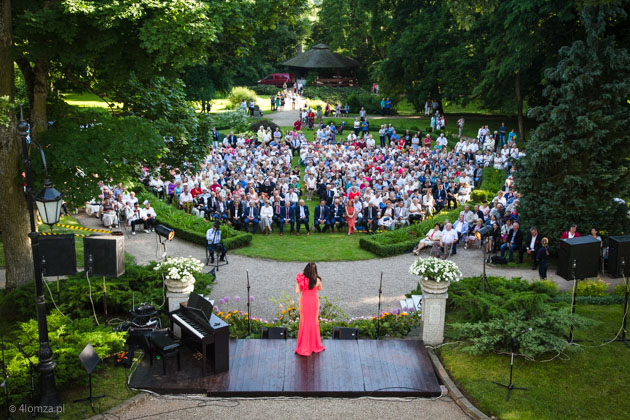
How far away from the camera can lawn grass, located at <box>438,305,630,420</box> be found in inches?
→ 360

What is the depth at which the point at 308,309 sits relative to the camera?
1073cm

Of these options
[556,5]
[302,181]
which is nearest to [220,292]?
[302,181]

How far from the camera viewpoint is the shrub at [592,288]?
14.4 metres

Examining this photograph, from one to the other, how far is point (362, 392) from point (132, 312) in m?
4.88

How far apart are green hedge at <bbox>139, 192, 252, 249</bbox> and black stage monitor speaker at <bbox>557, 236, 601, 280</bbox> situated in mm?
10649

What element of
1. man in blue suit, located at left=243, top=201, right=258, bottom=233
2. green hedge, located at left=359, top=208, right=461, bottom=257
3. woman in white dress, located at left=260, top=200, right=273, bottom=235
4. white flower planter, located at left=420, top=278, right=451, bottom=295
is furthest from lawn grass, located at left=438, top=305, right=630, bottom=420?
man in blue suit, located at left=243, top=201, right=258, bottom=233

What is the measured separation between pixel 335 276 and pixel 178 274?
5.94 m

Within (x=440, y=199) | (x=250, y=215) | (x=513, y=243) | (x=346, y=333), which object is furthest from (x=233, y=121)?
(x=346, y=333)

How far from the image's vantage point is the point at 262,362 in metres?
10.7

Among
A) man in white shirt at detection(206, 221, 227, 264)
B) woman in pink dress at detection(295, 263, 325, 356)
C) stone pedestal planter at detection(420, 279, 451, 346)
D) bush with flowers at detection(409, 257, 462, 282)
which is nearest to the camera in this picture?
woman in pink dress at detection(295, 263, 325, 356)

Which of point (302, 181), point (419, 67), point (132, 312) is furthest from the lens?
point (419, 67)

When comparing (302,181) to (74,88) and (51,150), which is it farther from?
(51,150)

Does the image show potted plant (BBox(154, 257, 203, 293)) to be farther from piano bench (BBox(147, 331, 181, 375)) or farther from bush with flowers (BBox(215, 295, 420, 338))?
piano bench (BBox(147, 331, 181, 375))

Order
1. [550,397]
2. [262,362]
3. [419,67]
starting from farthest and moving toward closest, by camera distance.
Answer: [419,67]
[262,362]
[550,397]
